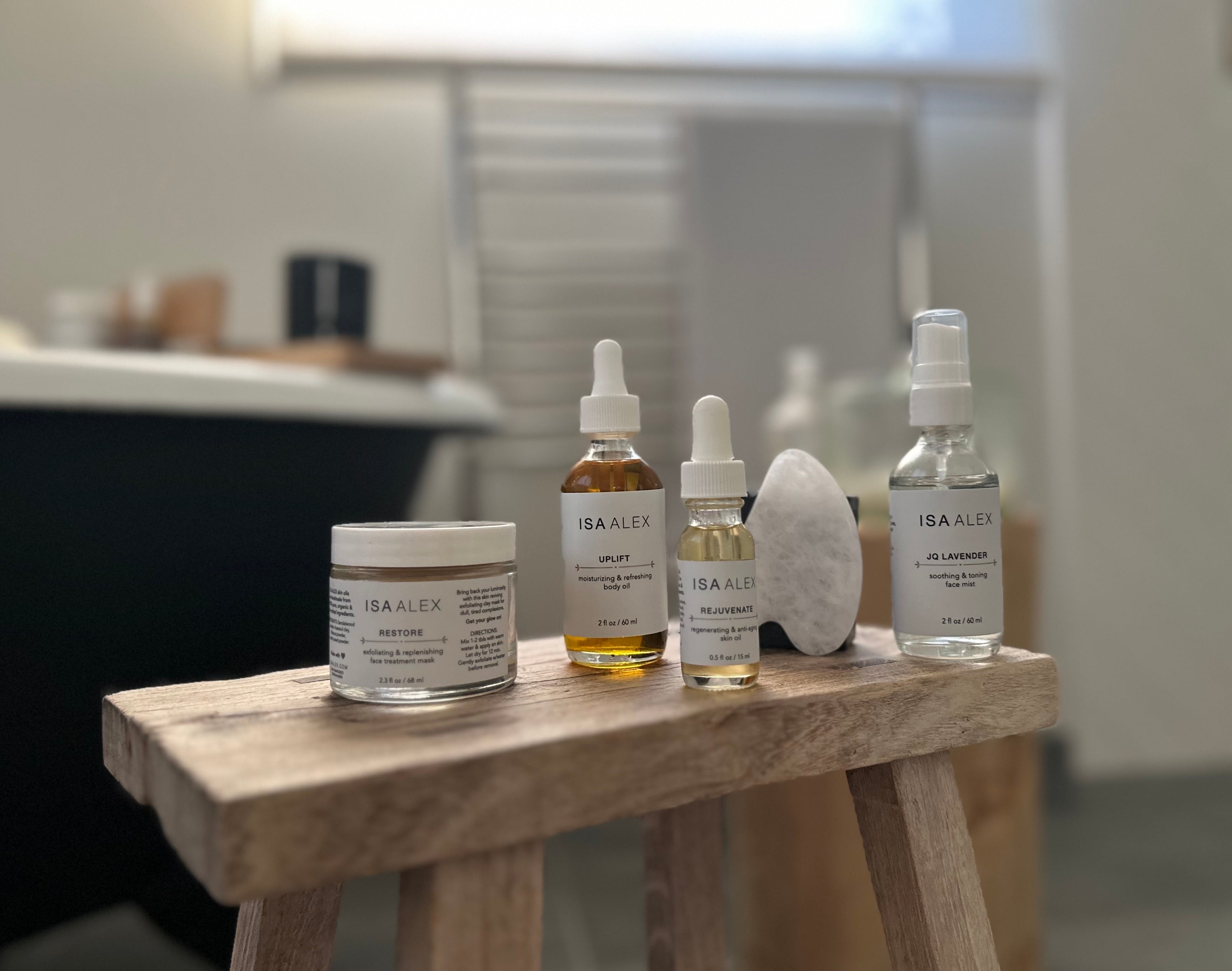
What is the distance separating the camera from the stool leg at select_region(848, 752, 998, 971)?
522mm

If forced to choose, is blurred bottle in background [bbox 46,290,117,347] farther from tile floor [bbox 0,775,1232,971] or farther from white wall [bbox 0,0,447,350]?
tile floor [bbox 0,775,1232,971]

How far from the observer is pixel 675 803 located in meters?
0.45

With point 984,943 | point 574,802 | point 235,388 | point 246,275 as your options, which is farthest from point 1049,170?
point 574,802

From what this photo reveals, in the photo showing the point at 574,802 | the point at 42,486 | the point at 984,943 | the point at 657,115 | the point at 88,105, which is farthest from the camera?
the point at 657,115

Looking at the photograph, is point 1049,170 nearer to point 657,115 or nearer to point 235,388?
point 657,115

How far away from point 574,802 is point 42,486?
0.74 meters

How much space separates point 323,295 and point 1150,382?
5.69 feet

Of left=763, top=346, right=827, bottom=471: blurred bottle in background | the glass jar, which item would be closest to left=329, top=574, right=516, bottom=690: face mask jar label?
the glass jar

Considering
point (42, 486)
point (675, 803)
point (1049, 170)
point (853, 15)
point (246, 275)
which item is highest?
point (853, 15)

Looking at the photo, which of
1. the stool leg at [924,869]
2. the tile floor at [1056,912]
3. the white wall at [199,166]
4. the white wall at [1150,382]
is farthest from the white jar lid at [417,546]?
the white wall at [1150,382]

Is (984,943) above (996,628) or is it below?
below

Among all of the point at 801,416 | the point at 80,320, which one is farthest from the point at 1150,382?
the point at 80,320

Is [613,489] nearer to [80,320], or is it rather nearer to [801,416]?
[801,416]

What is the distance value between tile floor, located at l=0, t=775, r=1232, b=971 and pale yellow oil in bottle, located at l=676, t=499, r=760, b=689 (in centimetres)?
101
